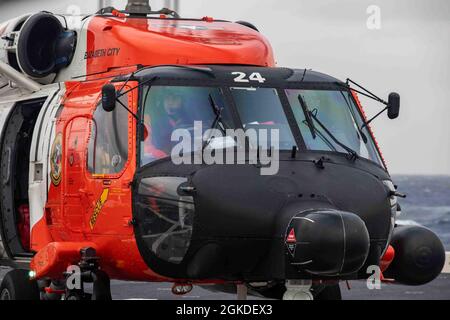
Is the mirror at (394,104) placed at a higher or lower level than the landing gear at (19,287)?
higher

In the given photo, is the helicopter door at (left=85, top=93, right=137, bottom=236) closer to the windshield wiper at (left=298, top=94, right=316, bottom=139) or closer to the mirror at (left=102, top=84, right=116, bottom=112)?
the mirror at (left=102, top=84, right=116, bottom=112)

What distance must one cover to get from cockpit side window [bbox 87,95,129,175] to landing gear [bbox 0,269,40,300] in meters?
1.94

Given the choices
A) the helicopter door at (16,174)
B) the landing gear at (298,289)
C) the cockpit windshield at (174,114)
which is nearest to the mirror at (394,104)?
the cockpit windshield at (174,114)

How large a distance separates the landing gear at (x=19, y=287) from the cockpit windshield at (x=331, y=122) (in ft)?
10.9

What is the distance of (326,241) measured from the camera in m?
9.80

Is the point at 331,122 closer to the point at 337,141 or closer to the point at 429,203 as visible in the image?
the point at 337,141

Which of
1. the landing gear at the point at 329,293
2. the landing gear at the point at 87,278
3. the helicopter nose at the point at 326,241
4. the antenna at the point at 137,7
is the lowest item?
the landing gear at the point at 329,293

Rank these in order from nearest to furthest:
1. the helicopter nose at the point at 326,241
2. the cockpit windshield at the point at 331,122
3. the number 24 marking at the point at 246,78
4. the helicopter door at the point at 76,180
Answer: the helicopter nose at the point at 326,241 → the cockpit windshield at the point at 331,122 → the number 24 marking at the point at 246,78 → the helicopter door at the point at 76,180

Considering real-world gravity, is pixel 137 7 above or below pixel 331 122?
above

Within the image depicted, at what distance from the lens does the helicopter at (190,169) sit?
33.8 ft

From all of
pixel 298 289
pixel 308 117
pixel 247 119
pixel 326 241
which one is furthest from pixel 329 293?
pixel 326 241

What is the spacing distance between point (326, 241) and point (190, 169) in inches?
52.9

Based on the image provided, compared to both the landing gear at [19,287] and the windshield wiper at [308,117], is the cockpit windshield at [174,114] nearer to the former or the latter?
the windshield wiper at [308,117]
